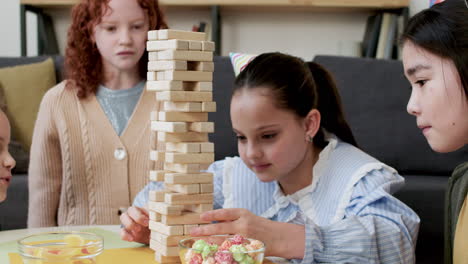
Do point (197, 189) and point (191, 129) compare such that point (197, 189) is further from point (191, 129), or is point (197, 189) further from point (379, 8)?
point (379, 8)

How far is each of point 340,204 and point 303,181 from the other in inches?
6.8

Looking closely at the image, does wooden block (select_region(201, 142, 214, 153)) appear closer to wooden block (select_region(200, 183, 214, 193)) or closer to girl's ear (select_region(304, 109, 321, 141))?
wooden block (select_region(200, 183, 214, 193))

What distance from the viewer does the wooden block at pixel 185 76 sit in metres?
1.00

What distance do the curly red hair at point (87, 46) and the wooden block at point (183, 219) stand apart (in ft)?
3.22

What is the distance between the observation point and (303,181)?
4.64 feet

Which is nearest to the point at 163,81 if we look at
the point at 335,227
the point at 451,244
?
the point at 335,227

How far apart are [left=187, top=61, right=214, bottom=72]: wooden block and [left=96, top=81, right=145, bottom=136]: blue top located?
0.89 m

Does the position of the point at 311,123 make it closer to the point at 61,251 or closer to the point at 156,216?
the point at 156,216

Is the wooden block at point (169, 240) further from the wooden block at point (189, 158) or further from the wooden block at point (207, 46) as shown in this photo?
the wooden block at point (207, 46)

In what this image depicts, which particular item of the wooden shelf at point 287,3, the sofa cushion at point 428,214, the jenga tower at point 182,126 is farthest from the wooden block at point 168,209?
the wooden shelf at point 287,3

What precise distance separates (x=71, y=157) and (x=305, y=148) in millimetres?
820

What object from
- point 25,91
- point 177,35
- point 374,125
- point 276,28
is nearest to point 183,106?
point 177,35

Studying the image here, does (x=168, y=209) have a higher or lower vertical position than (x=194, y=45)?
lower

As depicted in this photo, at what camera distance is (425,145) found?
257 cm
